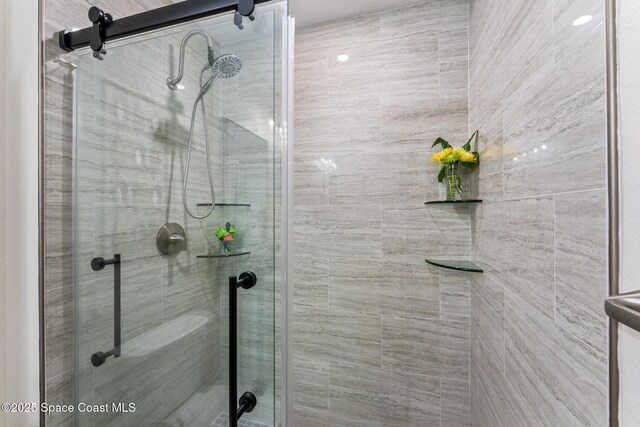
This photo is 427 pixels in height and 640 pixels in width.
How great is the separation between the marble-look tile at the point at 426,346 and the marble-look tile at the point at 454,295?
0.15 ft

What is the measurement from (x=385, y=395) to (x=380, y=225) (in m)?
0.91

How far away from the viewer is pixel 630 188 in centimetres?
43

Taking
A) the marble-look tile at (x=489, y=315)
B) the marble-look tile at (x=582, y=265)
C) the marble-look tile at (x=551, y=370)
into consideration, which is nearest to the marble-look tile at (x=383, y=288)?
the marble-look tile at (x=489, y=315)

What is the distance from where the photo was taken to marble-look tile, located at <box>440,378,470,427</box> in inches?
52.9

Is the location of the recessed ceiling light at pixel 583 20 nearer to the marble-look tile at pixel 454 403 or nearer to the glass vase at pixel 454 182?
the glass vase at pixel 454 182

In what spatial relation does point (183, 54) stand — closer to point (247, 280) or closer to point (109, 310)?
point (247, 280)

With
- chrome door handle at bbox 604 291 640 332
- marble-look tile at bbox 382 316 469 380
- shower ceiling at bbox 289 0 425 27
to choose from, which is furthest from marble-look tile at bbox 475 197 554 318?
shower ceiling at bbox 289 0 425 27

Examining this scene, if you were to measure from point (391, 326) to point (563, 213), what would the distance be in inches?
40.8

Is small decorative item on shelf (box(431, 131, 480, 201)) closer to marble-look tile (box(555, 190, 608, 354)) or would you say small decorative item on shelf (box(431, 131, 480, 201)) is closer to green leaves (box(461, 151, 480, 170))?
green leaves (box(461, 151, 480, 170))

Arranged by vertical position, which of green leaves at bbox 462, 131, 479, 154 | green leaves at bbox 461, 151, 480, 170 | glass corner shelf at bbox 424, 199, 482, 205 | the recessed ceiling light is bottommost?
glass corner shelf at bbox 424, 199, 482, 205

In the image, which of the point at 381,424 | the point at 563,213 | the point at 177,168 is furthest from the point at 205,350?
the point at 381,424

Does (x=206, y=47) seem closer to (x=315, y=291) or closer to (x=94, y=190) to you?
(x=94, y=190)

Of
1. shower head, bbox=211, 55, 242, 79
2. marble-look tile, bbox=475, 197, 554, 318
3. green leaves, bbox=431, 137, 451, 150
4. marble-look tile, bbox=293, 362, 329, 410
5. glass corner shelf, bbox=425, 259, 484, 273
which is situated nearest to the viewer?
marble-look tile, bbox=475, 197, 554, 318

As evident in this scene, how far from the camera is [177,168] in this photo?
86 centimetres
